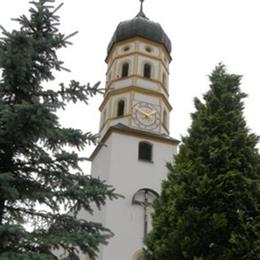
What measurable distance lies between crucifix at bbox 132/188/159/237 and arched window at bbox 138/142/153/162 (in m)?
1.86

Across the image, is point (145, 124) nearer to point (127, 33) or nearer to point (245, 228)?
point (127, 33)

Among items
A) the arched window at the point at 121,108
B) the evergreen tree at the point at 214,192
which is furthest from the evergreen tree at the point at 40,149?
the arched window at the point at 121,108

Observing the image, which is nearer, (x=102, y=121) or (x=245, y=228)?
(x=245, y=228)

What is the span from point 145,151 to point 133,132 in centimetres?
108

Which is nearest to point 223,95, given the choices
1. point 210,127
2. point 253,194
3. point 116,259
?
point 210,127

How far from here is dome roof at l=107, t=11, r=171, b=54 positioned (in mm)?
29528

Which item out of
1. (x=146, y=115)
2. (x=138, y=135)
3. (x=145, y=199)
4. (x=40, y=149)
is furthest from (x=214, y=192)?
(x=146, y=115)

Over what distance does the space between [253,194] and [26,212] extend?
4.69m

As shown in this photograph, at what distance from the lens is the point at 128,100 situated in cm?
2673

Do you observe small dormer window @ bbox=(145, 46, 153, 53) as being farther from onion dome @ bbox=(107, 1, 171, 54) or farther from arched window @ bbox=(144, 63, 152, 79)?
arched window @ bbox=(144, 63, 152, 79)

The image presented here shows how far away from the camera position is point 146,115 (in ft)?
85.9

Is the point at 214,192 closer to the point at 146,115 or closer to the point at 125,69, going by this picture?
the point at 146,115

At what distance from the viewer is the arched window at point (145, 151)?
24.8 meters

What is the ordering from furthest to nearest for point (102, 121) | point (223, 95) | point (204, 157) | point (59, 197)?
point (102, 121) → point (223, 95) → point (204, 157) → point (59, 197)
